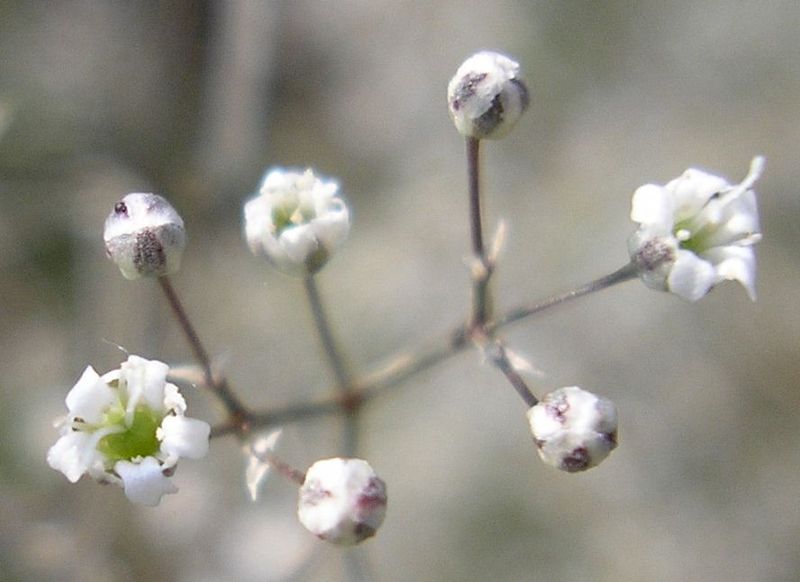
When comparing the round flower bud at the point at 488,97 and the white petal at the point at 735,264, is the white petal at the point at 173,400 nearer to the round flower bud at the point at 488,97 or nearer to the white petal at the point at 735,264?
the round flower bud at the point at 488,97

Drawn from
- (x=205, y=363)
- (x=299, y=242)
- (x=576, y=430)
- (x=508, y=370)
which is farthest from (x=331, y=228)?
(x=576, y=430)

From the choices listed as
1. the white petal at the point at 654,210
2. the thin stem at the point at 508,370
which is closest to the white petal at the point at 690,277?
the white petal at the point at 654,210

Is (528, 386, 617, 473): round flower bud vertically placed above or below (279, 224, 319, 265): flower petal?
below

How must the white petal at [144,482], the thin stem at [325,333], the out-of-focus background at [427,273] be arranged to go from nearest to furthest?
the white petal at [144,482] → the thin stem at [325,333] → the out-of-focus background at [427,273]

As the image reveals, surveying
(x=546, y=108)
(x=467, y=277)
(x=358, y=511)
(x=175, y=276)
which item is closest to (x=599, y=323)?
(x=467, y=277)

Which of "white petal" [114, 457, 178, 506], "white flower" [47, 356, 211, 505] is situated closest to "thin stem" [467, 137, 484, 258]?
"white flower" [47, 356, 211, 505]

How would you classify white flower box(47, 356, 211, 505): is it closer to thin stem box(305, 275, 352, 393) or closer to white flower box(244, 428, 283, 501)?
white flower box(244, 428, 283, 501)
